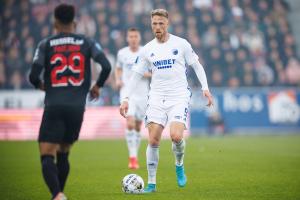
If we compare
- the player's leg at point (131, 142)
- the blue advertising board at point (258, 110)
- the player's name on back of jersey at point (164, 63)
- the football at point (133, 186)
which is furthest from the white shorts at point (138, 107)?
the blue advertising board at point (258, 110)

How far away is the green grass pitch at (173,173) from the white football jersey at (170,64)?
1.61m

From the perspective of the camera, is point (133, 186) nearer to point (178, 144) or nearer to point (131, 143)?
point (178, 144)

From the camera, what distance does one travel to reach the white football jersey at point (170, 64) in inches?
400

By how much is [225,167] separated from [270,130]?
583 inches

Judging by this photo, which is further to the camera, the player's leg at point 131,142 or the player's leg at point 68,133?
the player's leg at point 131,142

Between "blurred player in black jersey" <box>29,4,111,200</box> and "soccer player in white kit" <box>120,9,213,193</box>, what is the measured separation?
220 centimetres

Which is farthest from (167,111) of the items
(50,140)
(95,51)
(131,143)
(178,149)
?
(131,143)

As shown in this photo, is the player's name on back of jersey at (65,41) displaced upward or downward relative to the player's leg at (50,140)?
upward

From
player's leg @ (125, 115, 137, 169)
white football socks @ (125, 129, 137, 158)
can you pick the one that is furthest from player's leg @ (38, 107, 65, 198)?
white football socks @ (125, 129, 137, 158)

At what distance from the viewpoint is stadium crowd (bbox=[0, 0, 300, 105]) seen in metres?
28.7

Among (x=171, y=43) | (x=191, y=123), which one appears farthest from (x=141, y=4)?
(x=171, y=43)

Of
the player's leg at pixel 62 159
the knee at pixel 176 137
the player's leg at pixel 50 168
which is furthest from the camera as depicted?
the knee at pixel 176 137

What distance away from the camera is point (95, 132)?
86.8ft

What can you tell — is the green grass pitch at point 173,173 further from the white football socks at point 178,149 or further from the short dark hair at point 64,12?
the short dark hair at point 64,12
